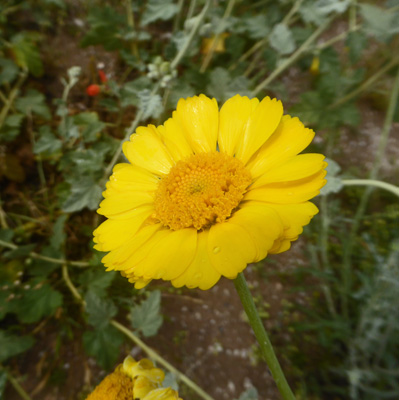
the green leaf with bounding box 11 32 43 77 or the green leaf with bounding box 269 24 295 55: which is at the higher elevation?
the green leaf with bounding box 11 32 43 77

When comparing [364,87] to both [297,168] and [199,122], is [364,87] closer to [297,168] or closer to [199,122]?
[199,122]

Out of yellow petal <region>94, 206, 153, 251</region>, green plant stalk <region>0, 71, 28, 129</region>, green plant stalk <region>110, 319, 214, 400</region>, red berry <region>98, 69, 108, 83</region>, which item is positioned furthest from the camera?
red berry <region>98, 69, 108, 83</region>

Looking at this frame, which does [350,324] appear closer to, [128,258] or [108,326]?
[108,326]

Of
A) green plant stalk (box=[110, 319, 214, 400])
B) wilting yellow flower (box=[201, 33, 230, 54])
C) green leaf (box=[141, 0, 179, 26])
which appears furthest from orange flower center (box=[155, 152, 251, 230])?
wilting yellow flower (box=[201, 33, 230, 54])

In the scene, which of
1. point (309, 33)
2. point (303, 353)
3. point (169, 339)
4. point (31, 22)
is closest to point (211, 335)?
point (169, 339)

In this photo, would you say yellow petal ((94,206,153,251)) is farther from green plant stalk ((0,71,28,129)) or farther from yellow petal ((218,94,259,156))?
green plant stalk ((0,71,28,129))

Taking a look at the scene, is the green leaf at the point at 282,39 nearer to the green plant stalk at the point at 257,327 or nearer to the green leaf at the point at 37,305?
the green plant stalk at the point at 257,327
